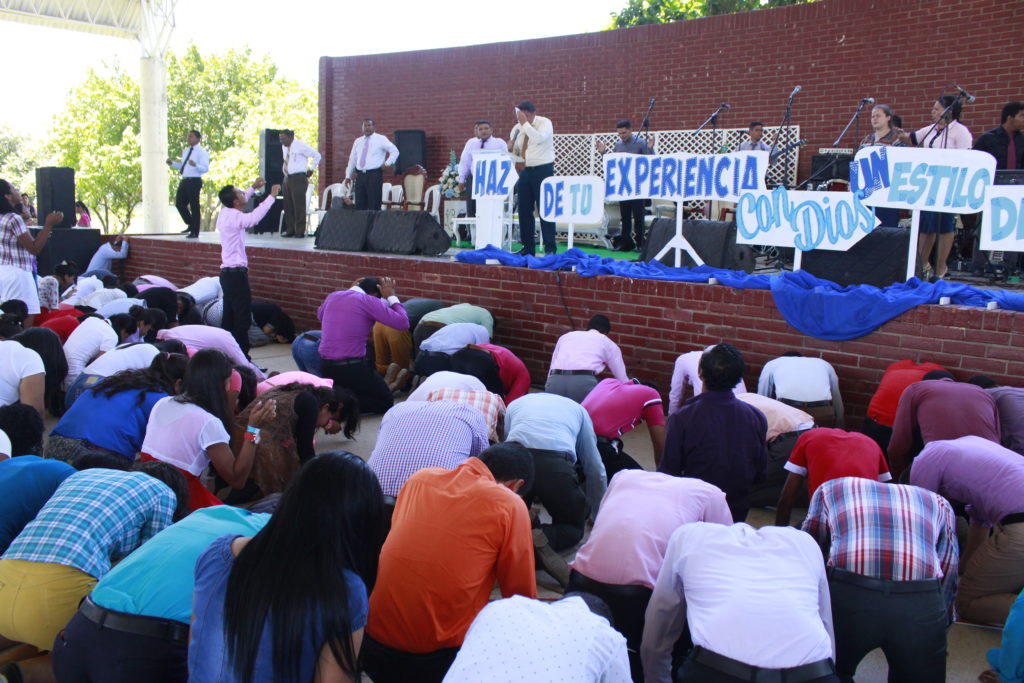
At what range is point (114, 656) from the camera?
2.74 metres

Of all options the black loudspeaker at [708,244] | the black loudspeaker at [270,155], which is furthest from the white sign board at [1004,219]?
the black loudspeaker at [270,155]

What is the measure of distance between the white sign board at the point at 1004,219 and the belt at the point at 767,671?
441 cm

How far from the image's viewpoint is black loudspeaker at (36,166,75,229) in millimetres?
13242

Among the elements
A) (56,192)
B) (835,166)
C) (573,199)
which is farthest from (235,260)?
(835,166)

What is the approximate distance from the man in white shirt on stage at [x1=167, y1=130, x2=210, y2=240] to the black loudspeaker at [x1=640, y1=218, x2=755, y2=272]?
708cm

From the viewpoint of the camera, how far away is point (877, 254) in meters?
6.85

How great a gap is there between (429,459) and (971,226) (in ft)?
22.6

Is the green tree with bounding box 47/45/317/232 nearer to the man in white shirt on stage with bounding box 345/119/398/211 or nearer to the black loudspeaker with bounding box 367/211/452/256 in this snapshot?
the man in white shirt on stage with bounding box 345/119/398/211

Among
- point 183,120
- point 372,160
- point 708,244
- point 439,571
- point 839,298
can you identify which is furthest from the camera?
point 183,120

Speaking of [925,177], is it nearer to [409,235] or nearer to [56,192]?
[409,235]

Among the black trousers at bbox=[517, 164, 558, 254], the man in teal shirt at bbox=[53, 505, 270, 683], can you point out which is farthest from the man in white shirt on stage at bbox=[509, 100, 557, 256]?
the man in teal shirt at bbox=[53, 505, 270, 683]

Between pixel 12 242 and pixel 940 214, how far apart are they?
809 centimetres

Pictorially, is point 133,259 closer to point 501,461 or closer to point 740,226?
point 740,226

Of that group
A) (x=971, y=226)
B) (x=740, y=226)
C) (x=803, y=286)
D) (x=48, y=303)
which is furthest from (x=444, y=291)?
(x=971, y=226)
